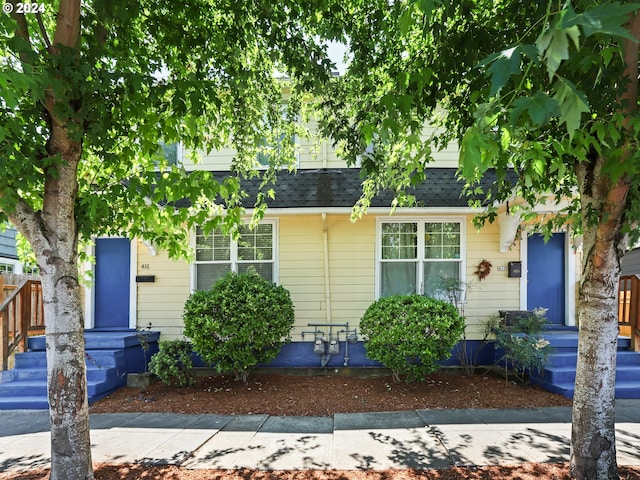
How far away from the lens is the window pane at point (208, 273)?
7.71m

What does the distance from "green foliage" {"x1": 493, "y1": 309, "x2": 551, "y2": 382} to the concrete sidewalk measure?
35.6 inches

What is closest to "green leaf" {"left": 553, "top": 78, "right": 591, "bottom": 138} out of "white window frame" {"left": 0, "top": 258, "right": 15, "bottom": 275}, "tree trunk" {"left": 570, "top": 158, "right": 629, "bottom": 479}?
"tree trunk" {"left": 570, "top": 158, "right": 629, "bottom": 479}

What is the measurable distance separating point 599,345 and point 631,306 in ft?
16.2

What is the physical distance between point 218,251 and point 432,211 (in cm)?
419

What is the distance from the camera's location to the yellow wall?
750 cm

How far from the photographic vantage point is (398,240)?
763 cm

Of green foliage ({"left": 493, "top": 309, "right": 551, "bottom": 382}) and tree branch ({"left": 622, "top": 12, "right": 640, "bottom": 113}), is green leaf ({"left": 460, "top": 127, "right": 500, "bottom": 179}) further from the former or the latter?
green foliage ({"left": 493, "top": 309, "right": 551, "bottom": 382})

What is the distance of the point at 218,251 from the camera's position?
7.75 metres

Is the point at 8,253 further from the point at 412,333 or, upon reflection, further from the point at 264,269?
the point at 412,333

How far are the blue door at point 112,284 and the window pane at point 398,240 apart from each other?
5.17m

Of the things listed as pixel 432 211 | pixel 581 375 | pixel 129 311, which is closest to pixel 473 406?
pixel 581 375

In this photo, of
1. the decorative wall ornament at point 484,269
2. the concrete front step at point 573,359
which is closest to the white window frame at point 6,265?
the decorative wall ornament at point 484,269

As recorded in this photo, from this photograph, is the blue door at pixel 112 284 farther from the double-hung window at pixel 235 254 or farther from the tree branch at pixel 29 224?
the tree branch at pixel 29 224

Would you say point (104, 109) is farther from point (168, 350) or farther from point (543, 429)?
point (543, 429)
